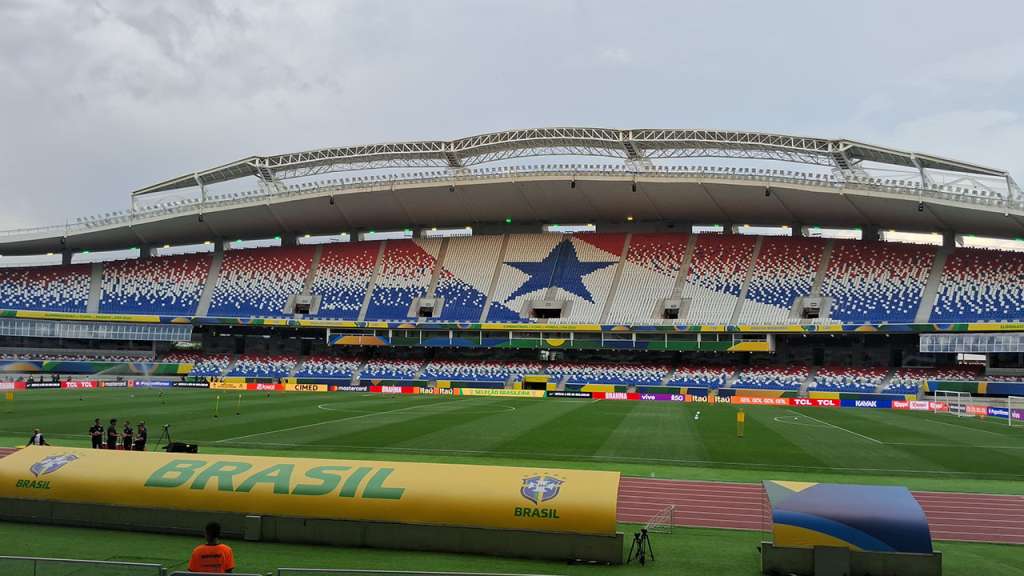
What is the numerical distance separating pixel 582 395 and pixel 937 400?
1026 inches

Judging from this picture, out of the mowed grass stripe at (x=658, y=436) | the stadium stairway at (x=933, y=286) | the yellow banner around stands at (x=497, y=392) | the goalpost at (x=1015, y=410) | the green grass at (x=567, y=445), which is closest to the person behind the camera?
the green grass at (x=567, y=445)

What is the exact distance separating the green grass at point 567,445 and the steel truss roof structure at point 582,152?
23.0 meters

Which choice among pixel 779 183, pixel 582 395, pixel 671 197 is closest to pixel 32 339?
pixel 582 395

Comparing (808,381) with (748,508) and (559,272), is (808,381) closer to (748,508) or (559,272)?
(559,272)

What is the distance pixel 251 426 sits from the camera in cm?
3181

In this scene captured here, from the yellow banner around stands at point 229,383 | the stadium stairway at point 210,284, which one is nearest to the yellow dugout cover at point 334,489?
the yellow banner around stands at point 229,383

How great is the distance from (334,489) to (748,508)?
967 cm

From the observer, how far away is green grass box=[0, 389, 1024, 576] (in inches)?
466

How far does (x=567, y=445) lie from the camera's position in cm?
2773

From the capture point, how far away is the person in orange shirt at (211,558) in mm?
8398

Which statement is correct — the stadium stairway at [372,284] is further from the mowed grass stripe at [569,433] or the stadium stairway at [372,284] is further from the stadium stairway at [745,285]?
the stadium stairway at [745,285]

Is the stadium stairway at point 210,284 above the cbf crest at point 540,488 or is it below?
above

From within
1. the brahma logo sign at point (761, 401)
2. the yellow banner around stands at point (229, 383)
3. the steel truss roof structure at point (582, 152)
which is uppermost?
the steel truss roof structure at point (582, 152)

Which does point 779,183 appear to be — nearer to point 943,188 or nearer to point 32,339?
point 943,188
